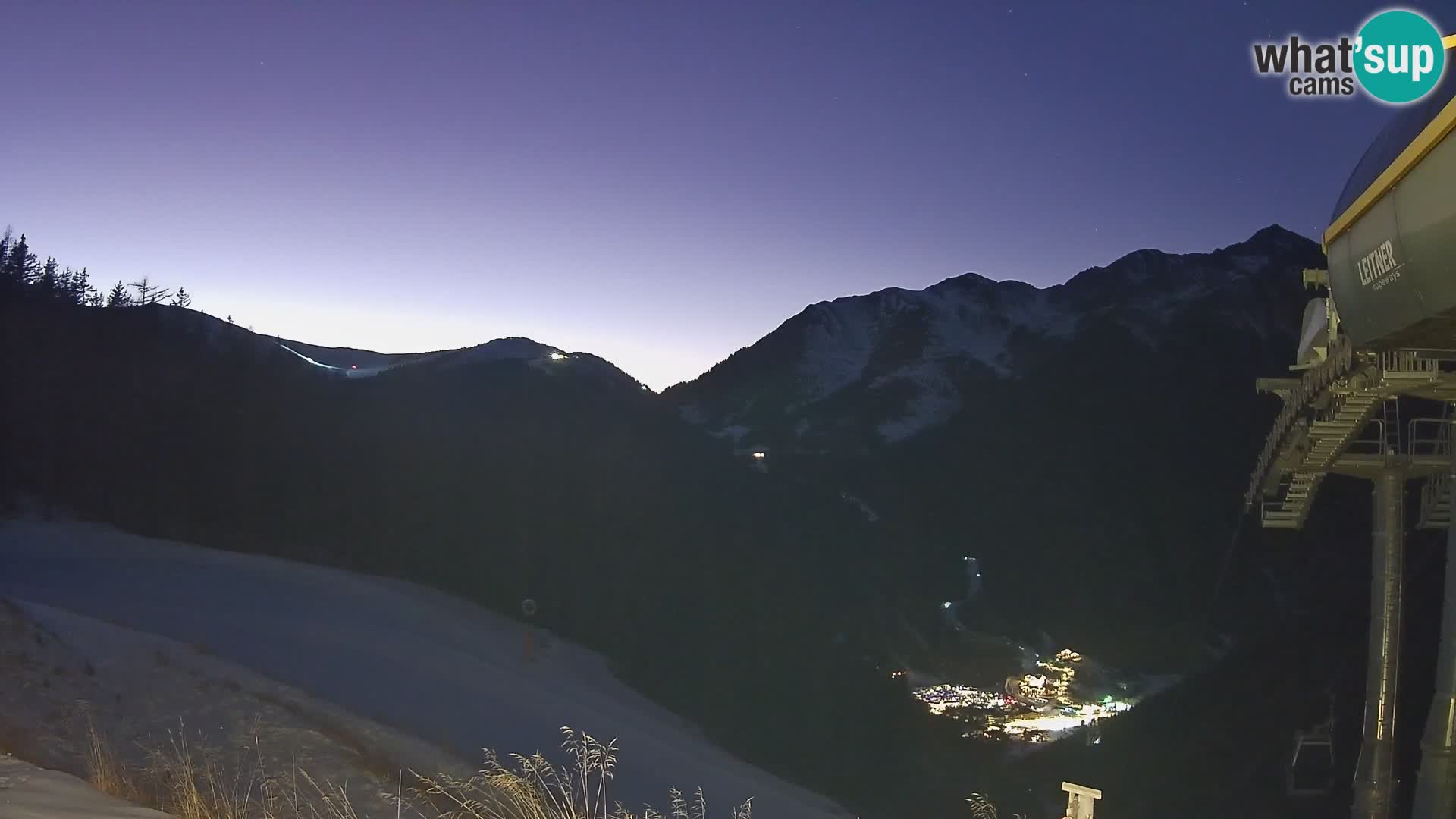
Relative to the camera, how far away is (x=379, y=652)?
1889 cm

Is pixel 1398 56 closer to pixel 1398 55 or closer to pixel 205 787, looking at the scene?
pixel 1398 55

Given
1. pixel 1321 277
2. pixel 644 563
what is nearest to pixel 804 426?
pixel 644 563

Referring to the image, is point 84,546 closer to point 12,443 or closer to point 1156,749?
point 12,443

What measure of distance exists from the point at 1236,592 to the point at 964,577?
47.3 ft

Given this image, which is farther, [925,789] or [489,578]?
[489,578]

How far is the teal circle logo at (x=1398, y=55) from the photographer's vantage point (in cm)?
581

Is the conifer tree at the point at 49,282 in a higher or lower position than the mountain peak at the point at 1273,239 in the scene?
lower

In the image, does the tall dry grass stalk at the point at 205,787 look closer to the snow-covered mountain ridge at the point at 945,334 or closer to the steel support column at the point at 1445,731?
the steel support column at the point at 1445,731

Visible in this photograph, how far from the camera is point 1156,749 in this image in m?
24.2

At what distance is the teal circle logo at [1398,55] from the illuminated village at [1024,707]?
78.2 ft

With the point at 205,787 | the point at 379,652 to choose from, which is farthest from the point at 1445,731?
the point at 379,652

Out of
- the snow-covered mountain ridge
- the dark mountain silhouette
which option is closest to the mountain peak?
the snow-covered mountain ridge

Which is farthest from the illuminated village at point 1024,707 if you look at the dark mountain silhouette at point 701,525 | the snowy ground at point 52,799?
the snowy ground at point 52,799

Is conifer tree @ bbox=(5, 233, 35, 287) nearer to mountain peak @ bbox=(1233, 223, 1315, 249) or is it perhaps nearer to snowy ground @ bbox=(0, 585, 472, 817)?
snowy ground @ bbox=(0, 585, 472, 817)
